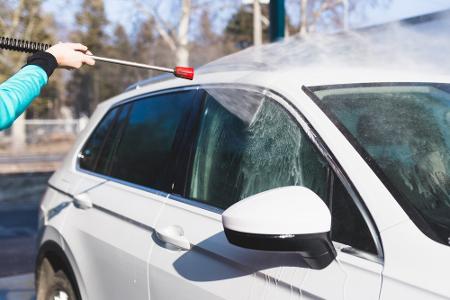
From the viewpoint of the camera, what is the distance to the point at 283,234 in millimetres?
1551

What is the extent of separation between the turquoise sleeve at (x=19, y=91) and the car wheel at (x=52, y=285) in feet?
4.47

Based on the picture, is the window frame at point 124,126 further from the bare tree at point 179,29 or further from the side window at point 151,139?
the bare tree at point 179,29

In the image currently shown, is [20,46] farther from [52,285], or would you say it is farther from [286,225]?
[52,285]

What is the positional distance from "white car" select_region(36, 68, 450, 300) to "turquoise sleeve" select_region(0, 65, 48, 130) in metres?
0.72

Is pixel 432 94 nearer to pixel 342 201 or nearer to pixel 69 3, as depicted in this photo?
pixel 342 201

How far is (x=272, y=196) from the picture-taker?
5.29 feet

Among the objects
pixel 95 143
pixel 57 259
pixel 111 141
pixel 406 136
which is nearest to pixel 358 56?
pixel 406 136

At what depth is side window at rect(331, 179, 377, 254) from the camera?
1623 mm

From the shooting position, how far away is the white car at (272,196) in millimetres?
1559

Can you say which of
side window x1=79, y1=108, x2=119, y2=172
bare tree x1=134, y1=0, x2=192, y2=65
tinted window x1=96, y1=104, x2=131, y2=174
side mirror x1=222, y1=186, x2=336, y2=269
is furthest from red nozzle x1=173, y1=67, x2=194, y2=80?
bare tree x1=134, y1=0, x2=192, y2=65

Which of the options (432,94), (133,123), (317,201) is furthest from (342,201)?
(133,123)

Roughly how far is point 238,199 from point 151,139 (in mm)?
891

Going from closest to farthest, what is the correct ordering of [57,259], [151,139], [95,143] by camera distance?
[151,139] → [57,259] → [95,143]

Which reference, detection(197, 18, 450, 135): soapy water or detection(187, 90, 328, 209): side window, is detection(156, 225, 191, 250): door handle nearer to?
detection(187, 90, 328, 209): side window
